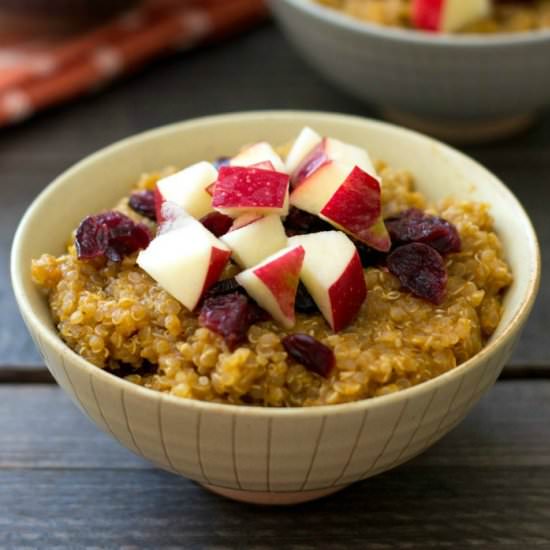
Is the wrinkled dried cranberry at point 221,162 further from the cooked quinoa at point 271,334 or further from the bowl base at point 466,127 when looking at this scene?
the bowl base at point 466,127

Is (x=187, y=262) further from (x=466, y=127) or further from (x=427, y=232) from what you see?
(x=466, y=127)

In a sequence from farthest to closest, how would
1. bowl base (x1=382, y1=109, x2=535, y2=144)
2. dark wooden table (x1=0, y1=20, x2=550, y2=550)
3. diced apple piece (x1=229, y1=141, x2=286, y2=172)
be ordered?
bowl base (x1=382, y1=109, x2=535, y2=144) < diced apple piece (x1=229, y1=141, x2=286, y2=172) < dark wooden table (x1=0, y1=20, x2=550, y2=550)

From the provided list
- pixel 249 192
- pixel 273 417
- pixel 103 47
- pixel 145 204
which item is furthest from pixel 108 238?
pixel 103 47

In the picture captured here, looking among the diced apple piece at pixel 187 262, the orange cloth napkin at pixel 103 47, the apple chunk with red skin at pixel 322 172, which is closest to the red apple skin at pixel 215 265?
the diced apple piece at pixel 187 262

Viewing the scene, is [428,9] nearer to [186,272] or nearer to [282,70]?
[282,70]

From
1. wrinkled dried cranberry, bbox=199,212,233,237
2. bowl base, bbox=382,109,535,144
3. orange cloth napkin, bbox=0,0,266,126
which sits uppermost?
wrinkled dried cranberry, bbox=199,212,233,237

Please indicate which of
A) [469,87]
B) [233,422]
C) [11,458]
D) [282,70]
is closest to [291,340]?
[233,422]

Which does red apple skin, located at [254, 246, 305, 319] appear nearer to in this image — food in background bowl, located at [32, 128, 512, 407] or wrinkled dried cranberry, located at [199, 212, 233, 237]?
food in background bowl, located at [32, 128, 512, 407]

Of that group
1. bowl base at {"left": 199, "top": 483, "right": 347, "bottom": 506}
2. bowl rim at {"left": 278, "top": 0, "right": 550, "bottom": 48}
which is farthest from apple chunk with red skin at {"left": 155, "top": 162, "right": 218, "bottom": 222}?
bowl rim at {"left": 278, "top": 0, "right": 550, "bottom": 48}
